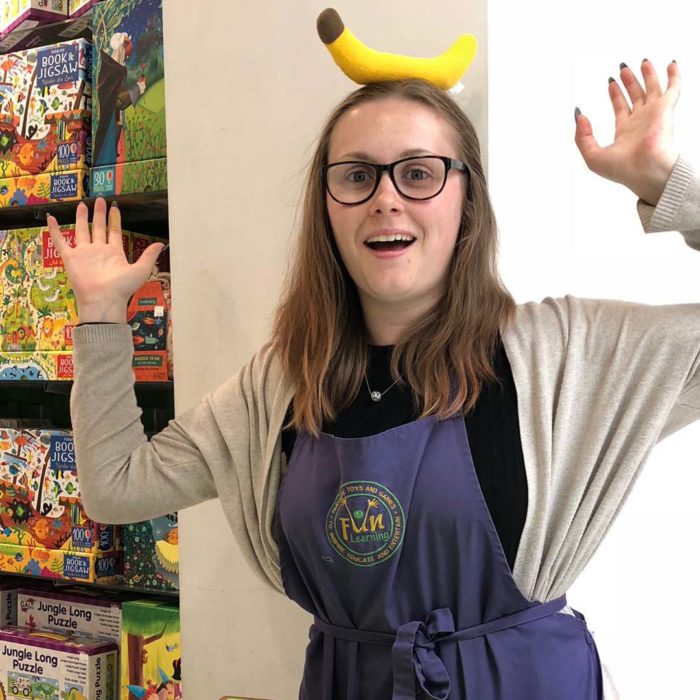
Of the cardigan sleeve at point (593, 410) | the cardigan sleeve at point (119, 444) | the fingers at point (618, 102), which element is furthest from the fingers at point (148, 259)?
the fingers at point (618, 102)

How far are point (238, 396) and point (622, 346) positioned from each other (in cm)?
58

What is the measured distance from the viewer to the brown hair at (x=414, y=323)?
4.13 ft

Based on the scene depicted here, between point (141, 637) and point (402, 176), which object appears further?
point (141, 637)

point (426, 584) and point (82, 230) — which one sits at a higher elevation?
point (82, 230)

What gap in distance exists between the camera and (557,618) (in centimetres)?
123

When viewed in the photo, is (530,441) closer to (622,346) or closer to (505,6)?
(622,346)

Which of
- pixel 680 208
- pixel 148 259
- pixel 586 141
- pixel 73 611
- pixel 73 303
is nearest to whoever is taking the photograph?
pixel 680 208

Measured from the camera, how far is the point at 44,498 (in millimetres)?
2209

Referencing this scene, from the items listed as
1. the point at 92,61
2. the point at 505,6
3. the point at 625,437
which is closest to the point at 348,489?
the point at 625,437

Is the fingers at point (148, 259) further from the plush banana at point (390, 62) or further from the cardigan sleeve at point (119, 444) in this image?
the plush banana at point (390, 62)

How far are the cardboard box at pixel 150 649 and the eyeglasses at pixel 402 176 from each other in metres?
1.14

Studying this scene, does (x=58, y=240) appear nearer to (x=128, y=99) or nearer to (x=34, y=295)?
(x=128, y=99)

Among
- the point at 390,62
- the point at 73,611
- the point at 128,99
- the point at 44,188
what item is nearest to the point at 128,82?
the point at 128,99

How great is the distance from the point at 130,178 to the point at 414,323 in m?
1.00
